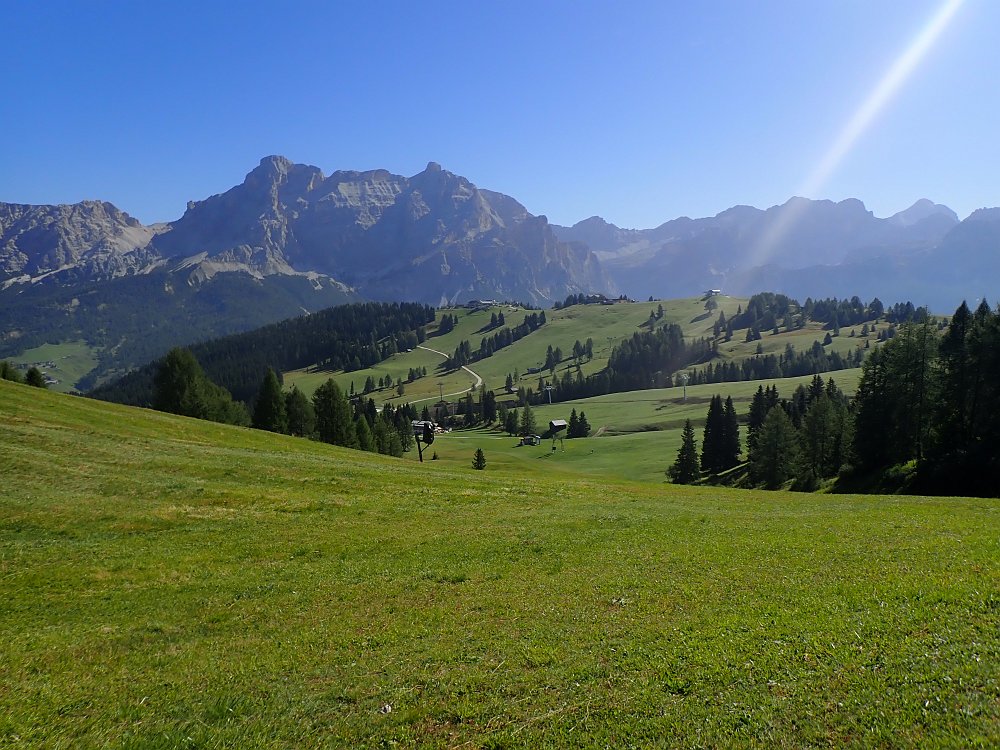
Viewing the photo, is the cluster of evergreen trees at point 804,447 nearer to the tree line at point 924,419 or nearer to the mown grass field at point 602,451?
the tree line at point 924,419

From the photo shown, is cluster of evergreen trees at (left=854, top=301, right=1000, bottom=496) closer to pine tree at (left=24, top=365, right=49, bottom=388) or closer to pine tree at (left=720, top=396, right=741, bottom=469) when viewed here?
pine tree at (left=720, top=396, right=741, bottom=469)

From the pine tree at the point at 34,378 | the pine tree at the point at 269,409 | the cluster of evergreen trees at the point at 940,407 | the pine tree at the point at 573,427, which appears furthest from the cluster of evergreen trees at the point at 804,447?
the pine tree at the point at 34,378

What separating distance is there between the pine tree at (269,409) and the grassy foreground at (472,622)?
67486 mm

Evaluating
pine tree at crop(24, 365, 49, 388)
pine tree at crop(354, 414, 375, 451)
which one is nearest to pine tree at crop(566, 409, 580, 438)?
pine tree at crop(354, 414, 375, 451)

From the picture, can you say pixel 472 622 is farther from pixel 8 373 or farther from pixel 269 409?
pixel 8 373

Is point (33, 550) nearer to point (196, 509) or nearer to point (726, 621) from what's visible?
point (196, 509)

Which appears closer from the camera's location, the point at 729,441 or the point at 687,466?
the point at 687,466

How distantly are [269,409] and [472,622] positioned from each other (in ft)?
306

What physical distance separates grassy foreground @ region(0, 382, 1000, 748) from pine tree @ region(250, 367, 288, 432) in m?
67.5

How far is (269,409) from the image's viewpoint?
101 meters

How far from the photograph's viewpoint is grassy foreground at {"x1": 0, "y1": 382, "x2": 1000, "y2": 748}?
1054 cm

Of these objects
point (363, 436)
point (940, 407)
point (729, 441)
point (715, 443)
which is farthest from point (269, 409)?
point (940, 407)

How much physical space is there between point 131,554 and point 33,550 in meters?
3.36

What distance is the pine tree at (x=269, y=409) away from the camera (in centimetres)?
10019
